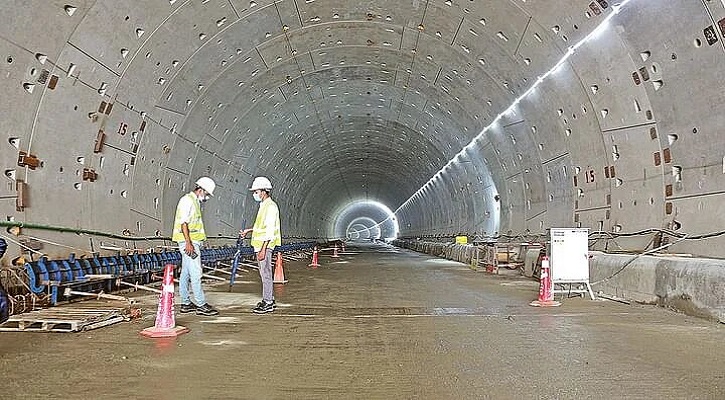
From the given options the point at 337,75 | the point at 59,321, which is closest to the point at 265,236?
the point at 59,321

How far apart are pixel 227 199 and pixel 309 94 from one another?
4634 mm

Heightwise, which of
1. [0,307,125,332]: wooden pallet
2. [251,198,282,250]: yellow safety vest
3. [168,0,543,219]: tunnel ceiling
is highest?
[168,0,543,219]: tunnel ceiling

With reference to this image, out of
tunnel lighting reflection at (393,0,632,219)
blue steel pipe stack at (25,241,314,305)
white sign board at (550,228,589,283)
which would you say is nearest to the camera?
blue steel pipe stack at (25,241,314,305)

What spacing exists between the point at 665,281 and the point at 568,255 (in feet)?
5.90

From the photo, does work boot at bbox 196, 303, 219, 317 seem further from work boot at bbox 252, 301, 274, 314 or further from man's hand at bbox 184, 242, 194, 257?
man's hand at bbox 184, 242, 194, 257

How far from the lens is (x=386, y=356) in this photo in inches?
247

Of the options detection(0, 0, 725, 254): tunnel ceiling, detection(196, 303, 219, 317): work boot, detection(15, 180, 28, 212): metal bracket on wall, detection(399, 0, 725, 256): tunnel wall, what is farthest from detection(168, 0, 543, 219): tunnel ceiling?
detection(196, 303, 219, 317): work boot

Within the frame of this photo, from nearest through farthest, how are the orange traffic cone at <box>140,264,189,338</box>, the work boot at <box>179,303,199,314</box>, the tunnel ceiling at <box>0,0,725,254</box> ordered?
the orange traffic cone at <box>140,264,189,338</box> → the work boot at <box>179,303,199,314</box> → the tunnel ceiling at <box>0,0,725,254</box>

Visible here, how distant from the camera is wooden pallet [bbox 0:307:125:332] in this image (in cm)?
771

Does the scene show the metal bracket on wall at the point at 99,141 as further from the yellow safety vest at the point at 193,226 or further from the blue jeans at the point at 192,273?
the blue jeans at the point at 192,273

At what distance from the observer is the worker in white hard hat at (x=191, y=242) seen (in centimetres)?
906

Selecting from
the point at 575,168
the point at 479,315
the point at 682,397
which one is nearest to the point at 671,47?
the point at 479,315

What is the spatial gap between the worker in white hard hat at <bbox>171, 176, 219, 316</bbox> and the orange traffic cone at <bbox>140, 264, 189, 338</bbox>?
4.95 feet

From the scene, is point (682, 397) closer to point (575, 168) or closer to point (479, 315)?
point (479, 315)
